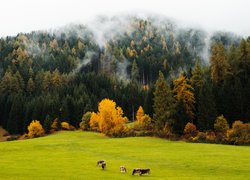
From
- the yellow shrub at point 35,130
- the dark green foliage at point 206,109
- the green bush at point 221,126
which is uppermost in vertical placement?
the dark green foliage at point 206,109

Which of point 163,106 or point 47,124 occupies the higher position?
point 163,106

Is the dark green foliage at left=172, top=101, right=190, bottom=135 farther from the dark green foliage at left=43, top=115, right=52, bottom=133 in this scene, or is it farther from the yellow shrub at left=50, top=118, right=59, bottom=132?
the dark green foliage at left=43, top=115, right=52, bottom=133

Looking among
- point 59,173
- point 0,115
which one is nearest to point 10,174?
point 59,173

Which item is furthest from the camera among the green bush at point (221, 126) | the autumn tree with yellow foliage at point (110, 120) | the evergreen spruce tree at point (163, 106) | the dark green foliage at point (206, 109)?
the autumn tree with yellow foliage at point (110, 120)

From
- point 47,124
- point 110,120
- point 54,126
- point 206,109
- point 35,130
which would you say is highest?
point 206,109

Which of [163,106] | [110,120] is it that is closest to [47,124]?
[110,120]

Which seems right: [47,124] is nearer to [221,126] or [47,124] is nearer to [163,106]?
[163,106]

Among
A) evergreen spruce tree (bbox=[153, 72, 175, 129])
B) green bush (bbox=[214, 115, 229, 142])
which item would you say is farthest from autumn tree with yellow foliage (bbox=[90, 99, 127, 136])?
green bush (bbox=[214, 115, 229, 142])

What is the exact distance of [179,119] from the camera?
296ft

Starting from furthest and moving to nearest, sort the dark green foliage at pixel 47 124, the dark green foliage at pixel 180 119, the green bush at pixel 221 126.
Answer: the dark green foliage at pixel 47 124 → the dark green foliage at pixel 180 119 → the green bush at pixel 221 126

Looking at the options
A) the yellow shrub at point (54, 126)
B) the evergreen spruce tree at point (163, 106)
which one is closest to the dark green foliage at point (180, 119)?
the evergreen spruce tree at point (163, 106)

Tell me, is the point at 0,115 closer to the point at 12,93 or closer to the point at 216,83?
the point at 12,93

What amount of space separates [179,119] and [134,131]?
1882 cm

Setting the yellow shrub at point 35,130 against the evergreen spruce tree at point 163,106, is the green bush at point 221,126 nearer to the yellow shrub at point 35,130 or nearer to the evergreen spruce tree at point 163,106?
the evergreen spruce tree at point 163,106
